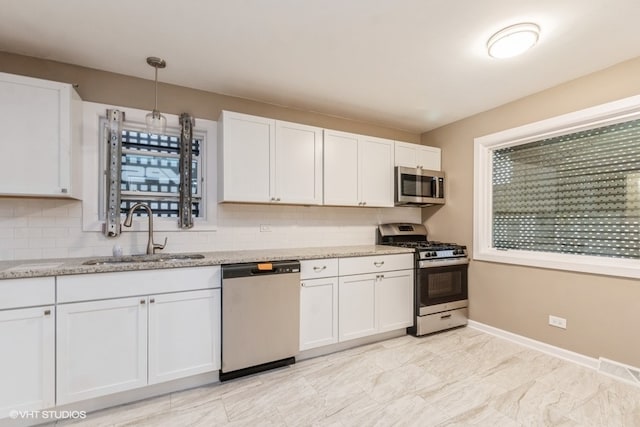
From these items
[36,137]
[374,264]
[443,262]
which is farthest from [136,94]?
[443,262]

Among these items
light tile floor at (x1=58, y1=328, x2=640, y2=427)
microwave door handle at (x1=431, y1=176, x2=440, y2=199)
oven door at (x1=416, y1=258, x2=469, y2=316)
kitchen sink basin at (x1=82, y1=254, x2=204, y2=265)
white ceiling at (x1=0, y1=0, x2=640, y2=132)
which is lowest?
light tile floor at (x1=58, y1=328, x2=640, y2=427)

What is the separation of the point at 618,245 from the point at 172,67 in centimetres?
401

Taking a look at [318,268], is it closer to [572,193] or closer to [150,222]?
[150,222]

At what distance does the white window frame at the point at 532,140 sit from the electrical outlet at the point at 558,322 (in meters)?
0.47

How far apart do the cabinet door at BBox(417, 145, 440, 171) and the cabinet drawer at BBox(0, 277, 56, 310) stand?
3.71m

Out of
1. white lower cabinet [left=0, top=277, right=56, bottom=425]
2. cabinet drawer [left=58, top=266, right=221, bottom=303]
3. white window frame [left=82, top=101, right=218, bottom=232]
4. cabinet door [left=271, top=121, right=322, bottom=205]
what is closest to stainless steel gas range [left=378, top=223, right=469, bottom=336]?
cabinet door [left=271, top=121, right=322, bottom=205]

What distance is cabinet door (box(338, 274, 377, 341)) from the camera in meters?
2.85

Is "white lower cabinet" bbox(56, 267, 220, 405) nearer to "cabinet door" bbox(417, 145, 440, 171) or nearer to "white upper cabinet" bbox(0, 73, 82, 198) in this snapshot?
"white upper cabinet" bbox(0, 73, 82, 198)

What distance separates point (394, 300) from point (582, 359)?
1639 mm

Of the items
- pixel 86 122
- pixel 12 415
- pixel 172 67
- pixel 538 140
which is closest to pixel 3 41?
pixel 86 122

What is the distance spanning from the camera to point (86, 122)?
246 cm

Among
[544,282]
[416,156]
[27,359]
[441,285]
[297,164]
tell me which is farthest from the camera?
[416,156]

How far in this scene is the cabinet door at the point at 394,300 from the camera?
3066mm

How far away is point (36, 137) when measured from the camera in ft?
6.86
